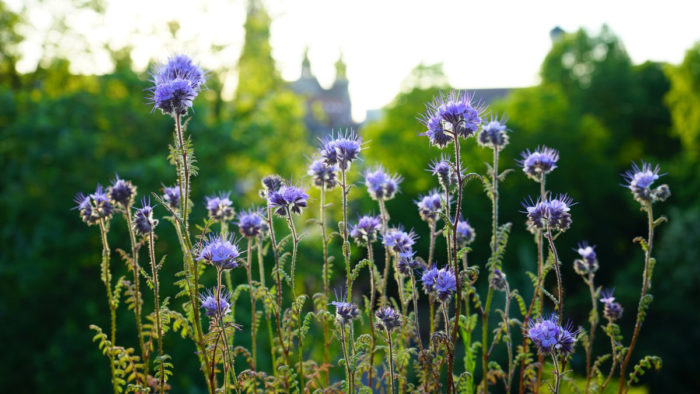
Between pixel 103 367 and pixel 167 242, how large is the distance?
2.99 metres

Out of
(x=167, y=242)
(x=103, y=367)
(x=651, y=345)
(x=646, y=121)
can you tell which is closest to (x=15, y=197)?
(x=167, y=242)

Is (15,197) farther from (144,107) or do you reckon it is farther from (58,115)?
(144,107)

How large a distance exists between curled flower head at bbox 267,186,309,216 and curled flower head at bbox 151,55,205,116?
55cm

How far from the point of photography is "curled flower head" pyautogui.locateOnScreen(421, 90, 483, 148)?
2377mm

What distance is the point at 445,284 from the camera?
2.39m

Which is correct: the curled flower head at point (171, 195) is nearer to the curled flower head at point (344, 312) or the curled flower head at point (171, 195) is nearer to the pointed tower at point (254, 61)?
the curled flower head at point (344, 312)

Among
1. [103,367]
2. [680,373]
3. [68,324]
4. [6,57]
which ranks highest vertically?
[6,57]

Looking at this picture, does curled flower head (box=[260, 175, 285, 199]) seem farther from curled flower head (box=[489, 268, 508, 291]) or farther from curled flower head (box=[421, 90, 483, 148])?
curled flower head (box=[489, 268, 508, 291])

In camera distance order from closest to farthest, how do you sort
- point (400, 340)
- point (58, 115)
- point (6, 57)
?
point (400, 340)
point (58, 115)
point (6, 57)

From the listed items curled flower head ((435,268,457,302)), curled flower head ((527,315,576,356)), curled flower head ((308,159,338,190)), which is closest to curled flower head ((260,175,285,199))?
curled flower head ((308,159,338,190))

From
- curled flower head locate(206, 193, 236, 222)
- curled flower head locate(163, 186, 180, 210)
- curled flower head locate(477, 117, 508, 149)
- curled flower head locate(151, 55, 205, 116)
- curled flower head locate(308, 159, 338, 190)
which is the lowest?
curled flower head locate(206, 193, 236, 222)

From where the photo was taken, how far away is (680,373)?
57.9ft

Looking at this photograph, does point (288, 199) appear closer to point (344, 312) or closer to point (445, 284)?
point (344, 312)

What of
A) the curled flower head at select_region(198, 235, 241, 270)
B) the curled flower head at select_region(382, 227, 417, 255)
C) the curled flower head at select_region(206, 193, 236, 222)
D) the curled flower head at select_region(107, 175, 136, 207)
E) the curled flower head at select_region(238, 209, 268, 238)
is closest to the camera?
the curled flower head at select_region(198, 235, 241, 270)
